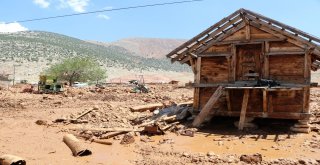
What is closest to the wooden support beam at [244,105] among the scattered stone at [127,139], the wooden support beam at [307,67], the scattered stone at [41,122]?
the wooden support beam at [307,67]

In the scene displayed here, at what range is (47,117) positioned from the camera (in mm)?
16906

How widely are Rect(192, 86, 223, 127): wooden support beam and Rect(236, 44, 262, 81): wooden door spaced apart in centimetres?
113

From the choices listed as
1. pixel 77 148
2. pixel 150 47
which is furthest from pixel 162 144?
pixel 150 47

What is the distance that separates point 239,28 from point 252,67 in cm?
163

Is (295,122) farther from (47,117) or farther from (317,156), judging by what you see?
(47,117)

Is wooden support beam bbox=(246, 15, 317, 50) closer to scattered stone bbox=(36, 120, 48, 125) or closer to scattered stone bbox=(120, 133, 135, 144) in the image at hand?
scattered stone bbox=(120, 133, 135, 144)

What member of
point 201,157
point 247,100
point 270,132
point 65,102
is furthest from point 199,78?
point 65,102

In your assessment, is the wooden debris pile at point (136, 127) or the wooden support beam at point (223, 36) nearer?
the wooden debris pile at point (136, 127)

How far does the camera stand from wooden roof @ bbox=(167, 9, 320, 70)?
43.0 ft

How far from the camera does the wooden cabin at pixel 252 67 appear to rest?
13.3m

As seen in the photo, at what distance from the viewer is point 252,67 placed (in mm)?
14500

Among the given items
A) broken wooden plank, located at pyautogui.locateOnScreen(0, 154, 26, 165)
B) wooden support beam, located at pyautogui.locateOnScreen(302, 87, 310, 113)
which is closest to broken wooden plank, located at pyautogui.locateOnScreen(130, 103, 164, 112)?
wooden support beam, located at pyautogui.locateOnScreen(302, 87, 310, 113)

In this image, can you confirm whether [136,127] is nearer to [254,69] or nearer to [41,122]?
[41,122]

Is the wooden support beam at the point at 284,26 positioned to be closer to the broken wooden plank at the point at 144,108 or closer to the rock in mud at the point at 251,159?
the rock in mud at the point at 251,159
